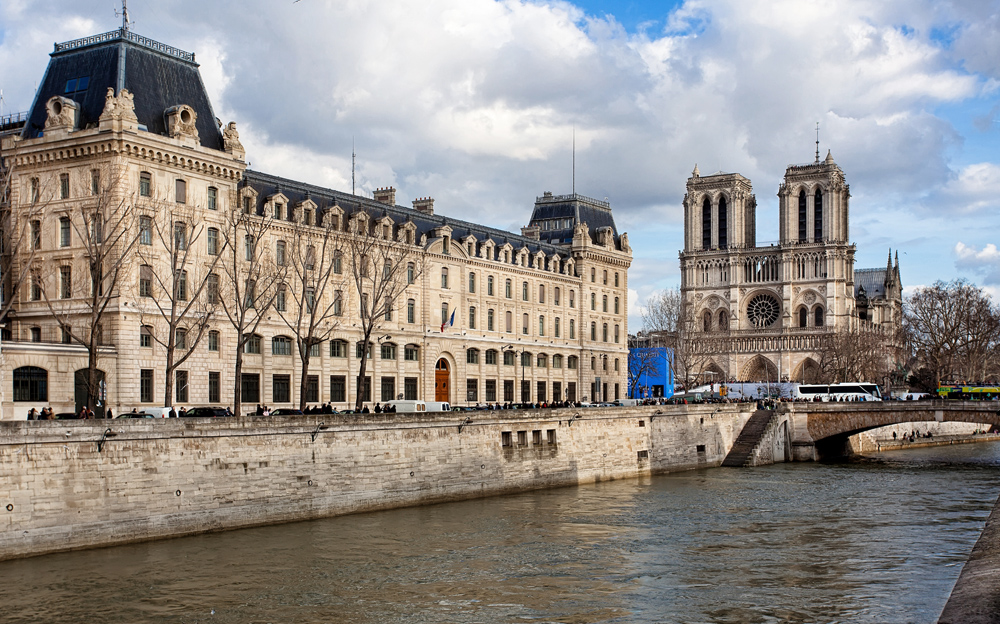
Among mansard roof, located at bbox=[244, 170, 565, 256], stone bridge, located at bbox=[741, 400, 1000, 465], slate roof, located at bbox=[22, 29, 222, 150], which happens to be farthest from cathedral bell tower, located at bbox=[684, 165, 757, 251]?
slate roof, located at bbox=[22, 29, 222, 150]

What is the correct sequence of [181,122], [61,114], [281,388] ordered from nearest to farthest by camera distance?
[61,114]
[181,122]
[281,388]

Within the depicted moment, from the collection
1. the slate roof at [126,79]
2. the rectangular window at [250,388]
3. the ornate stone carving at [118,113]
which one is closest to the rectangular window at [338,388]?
the rectangular window at [250,388]

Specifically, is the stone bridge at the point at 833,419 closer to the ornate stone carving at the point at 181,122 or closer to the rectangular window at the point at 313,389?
the rectangular window at the point at 313,389

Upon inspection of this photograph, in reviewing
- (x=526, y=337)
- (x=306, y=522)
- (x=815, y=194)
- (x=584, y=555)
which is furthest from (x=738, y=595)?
(x=815, y=194)

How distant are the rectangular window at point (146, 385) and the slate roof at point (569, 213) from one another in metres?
50.0

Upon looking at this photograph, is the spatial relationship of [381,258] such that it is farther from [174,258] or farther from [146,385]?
[174,258]

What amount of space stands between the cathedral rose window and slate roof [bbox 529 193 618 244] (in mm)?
82593

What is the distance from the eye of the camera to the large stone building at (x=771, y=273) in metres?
177

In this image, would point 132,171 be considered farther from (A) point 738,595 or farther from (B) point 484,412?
(A) point 738,595

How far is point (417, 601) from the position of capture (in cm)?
3303

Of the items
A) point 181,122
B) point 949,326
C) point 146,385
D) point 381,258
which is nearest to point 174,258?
point 146,385

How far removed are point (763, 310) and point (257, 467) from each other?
15033 cm

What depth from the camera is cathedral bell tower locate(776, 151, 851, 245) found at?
17788 cm

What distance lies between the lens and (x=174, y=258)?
51.3 m
